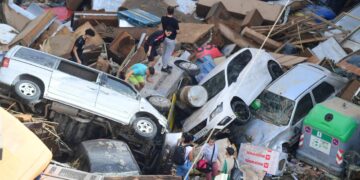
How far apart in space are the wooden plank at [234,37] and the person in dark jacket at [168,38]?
9.11ft

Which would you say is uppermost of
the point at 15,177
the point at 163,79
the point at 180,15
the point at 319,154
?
the point at 180,15

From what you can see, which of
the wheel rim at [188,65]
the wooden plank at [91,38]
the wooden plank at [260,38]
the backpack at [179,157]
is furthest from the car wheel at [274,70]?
the wooden plank at [91,38]

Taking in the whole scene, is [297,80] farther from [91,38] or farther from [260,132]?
[91,38]

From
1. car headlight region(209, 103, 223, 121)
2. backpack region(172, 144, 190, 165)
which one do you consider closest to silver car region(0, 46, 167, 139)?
backpack region(172, 144, 190, 165)

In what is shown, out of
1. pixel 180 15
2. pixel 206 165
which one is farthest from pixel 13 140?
pixel 180 15

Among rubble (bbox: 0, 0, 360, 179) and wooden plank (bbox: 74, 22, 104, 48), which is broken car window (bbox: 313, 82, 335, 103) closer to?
rubble (bbox: 0, 0, 360, 179)

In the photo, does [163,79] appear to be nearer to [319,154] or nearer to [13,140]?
[319,154]

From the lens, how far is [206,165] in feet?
41.5

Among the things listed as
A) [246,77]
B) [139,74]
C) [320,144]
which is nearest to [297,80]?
[246,77]

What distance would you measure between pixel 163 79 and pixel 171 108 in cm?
119

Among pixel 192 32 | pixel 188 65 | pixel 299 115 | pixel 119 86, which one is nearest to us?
pixel 119 86

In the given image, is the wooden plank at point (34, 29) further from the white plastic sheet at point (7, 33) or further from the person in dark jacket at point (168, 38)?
the person in dark jacket at point (168, 38)

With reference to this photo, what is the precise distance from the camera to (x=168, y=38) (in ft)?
52.0

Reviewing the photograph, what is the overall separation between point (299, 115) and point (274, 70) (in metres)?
1.58
